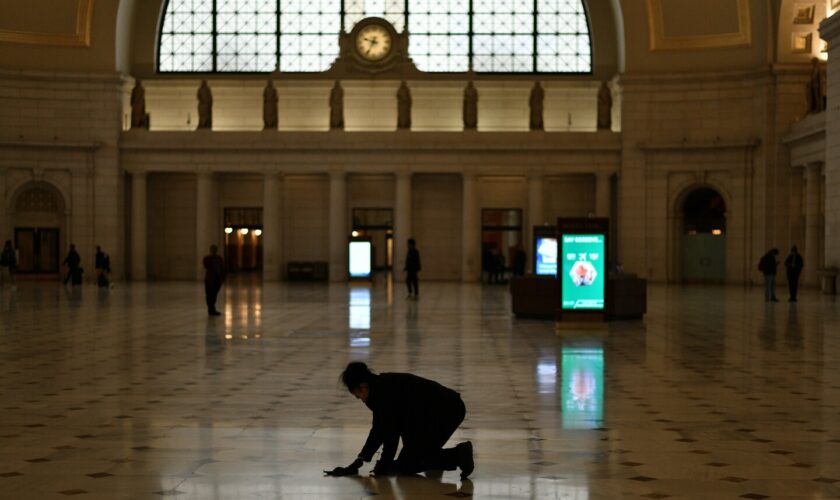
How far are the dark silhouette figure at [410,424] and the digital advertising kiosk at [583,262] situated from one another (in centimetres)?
1451

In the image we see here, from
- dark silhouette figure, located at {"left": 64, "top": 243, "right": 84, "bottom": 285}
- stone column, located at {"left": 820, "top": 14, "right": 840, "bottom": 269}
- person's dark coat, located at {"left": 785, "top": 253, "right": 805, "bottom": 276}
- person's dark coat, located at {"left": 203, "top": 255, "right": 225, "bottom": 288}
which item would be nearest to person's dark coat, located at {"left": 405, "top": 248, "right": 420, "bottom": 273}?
person's dark coat, located at {"left": 203, "top": 255, "right": 225, "bottom": 288}

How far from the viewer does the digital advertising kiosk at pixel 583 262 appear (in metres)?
23.6

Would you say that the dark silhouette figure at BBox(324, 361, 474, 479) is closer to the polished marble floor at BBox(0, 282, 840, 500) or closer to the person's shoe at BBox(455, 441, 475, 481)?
the person's shoe at BBox(455, 441, 475, 481)

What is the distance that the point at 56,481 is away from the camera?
29.7 feet

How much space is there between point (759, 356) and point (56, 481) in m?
12.1

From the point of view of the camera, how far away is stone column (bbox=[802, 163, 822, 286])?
43.1 meters

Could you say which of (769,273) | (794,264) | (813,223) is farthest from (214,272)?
(813,223)

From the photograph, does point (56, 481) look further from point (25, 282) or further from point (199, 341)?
point (25, 282)

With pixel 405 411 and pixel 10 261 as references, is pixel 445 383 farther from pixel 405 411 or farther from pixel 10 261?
pixel 10 261

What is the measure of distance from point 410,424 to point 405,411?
0.36ft

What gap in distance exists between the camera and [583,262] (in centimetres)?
2381

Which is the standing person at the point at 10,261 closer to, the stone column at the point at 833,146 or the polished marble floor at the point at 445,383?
the polished marble floor at the point at 445,383

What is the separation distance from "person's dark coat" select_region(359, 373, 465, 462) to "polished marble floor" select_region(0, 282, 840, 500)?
29cm

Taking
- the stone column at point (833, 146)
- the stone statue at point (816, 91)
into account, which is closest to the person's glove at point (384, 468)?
the stone column at point (833, 146)
